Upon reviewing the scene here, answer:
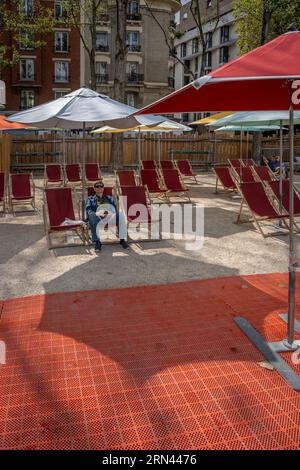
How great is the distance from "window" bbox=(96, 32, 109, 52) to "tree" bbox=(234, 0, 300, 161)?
55.5 feet

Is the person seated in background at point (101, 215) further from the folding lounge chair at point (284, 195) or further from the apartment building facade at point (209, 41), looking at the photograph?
the apartment building facade at point (209, 41)

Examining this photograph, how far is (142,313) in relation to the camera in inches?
180

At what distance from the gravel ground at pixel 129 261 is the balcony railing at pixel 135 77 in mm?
37316

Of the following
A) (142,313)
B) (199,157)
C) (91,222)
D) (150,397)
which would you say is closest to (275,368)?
(150,397)

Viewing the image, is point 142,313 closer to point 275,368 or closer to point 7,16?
point 275,368

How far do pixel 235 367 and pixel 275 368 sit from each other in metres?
0.32

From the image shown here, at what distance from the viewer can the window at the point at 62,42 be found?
131 feet

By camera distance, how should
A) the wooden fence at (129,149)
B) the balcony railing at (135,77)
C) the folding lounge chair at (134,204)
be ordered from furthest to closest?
1. the balcony railing at (135,77)
2. the wooden fence at (129,149)
3. the folding lounge chair at (134,204)

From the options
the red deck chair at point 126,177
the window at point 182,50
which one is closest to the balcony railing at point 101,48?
the window at point 182,50

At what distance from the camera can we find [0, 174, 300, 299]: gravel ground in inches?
220

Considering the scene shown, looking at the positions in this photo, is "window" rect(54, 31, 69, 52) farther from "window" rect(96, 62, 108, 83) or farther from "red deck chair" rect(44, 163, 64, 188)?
"red deck chair" rect(44, 163, 64, 188)

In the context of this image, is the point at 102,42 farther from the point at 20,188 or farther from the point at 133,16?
the point at 20,188

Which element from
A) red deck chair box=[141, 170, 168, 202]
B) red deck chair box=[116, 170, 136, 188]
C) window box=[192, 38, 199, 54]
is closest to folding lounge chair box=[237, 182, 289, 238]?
red deck chair box=[141, 170, 168, 202]

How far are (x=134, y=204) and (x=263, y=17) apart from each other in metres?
14.6
